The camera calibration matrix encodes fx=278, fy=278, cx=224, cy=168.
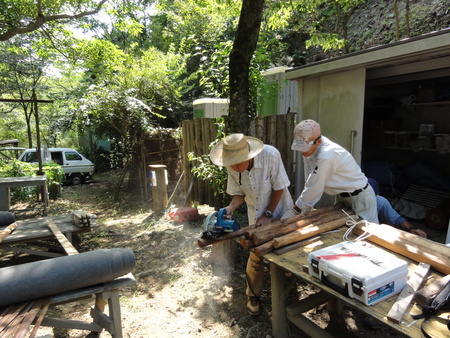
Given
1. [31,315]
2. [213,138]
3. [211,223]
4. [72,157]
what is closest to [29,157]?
[72,157]

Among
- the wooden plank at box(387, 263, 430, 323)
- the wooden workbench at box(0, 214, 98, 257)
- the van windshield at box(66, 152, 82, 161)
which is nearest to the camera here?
the wooden plank at box(387, 263, 430, 323)

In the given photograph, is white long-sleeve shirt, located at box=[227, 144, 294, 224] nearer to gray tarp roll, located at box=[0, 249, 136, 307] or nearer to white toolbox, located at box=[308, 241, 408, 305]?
white toolbox, located at box=[308, 241, 408, 305]

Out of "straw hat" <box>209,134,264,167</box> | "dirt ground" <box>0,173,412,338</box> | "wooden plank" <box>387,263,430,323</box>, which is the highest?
"straw hat" <box>209,134,264,167</box>

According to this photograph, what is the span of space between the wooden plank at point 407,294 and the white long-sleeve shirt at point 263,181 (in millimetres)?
1601

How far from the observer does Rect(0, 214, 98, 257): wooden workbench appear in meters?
4.57

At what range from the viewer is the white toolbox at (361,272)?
1667mm

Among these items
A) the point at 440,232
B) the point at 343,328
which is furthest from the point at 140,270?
the point at 440,232

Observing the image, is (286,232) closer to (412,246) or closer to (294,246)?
(294,246)

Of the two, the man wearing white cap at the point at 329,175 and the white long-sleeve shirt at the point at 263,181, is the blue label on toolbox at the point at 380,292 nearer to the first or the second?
the man wearing white cap at the point at 329,175

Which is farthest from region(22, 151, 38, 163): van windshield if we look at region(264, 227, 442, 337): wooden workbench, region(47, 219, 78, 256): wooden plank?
region(264, 227, 442, 337): wooden workbench

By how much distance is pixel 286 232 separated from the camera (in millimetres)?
2619

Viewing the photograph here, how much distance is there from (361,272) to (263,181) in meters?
1.75

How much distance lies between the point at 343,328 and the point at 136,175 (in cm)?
814

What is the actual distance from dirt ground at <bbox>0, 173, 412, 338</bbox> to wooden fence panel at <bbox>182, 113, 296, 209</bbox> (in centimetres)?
75
